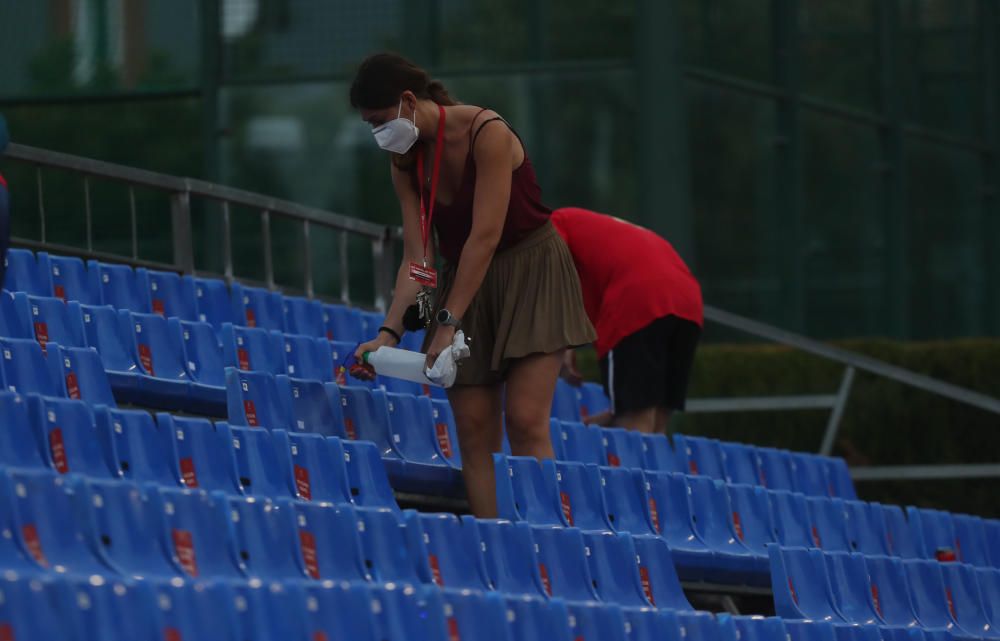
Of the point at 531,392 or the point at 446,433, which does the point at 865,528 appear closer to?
the point at 446,433

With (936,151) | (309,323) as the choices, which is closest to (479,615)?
(309,323)

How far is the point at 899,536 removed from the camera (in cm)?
733

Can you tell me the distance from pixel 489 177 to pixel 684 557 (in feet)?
6.18

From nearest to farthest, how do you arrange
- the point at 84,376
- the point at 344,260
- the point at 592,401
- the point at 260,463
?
the point at 260,463 → the point at 84,376 → the point at 592,401 → the point at 344,260

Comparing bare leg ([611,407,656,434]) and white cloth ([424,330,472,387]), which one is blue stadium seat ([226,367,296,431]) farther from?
bare leg ([611,407,656,434])

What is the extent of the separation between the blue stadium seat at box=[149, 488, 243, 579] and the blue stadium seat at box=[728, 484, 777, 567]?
2.75 meters

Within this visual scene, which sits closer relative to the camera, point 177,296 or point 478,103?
point 177,296

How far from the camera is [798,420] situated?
10.3 m

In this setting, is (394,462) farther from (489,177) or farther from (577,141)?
(577,141)

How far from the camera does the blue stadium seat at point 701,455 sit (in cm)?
737

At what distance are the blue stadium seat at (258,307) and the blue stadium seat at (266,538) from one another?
3.28 meters

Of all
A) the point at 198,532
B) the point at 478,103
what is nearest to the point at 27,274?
the point at 198,532

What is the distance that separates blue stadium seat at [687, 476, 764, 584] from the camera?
6.31 m

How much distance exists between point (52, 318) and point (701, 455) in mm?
2745
